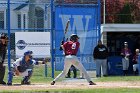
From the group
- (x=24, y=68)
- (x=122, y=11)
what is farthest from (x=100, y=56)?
(x=122, y=11)

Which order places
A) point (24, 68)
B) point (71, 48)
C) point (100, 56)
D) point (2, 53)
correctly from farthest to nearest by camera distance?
point (100, 56)
point (2, 53)
point (24, 68)
point (71, 48)

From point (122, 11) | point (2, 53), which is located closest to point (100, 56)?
point (2, 53)

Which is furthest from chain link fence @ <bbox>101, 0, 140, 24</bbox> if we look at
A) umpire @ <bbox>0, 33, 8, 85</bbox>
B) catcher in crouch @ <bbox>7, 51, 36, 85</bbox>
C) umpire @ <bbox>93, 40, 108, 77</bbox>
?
catcher in crouch @ <bbox>7, 51, 36, 85</bbox>

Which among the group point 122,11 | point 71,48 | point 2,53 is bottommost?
point 2,53

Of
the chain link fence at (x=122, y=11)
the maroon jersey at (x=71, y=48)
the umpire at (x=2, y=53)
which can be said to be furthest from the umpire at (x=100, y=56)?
the chain link fence at (x=122, y=11)

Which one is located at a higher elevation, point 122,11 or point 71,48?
point 122,11

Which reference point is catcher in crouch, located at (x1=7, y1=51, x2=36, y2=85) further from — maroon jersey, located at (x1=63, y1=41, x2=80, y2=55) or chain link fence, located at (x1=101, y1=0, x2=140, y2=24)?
chain link fence, located at (x1=101, y1=0, x2=140, y2=24)

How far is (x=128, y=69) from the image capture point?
2969 centimetres

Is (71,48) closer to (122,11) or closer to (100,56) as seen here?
(100,56)

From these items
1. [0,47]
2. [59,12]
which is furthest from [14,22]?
[0,47]

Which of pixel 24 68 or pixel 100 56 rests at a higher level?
pixel 100 56

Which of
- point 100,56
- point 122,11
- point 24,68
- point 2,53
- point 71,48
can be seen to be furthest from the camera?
point 122,11

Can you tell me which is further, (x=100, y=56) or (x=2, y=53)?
(x=100, y=56)

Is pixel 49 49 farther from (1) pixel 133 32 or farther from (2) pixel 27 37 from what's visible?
(1) pixel 133 32
